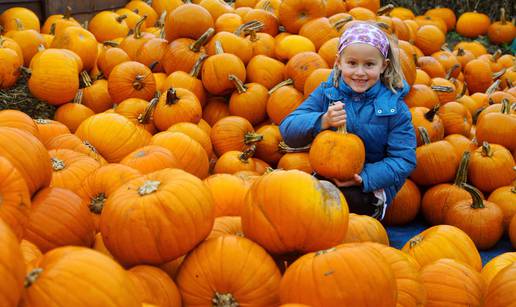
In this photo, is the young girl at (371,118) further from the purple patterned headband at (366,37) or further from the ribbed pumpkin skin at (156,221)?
the ribbed pumpkin skin at (156,221)

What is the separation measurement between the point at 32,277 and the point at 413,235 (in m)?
2.96

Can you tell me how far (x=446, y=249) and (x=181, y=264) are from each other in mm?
1242

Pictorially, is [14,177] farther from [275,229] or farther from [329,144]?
[329,144]

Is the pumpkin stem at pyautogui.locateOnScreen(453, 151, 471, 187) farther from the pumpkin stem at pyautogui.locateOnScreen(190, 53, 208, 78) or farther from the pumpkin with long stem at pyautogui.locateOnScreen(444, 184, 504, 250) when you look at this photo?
the pumpkin stem at pyautogui.locateOnScreen(190, 53, 208, 78)

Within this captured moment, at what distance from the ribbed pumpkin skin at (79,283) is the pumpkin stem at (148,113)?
2.59m

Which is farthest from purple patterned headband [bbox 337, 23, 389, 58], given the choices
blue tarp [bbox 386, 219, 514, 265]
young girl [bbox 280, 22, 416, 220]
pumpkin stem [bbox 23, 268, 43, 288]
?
pumpkin stem [bbox 23, 268, 43, 288]

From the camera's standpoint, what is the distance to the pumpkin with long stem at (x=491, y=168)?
3.93 m

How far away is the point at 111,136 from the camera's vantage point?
3449 millimetres

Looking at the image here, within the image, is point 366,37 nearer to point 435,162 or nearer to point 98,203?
point 435,162

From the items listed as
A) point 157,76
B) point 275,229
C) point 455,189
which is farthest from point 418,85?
point 275,229

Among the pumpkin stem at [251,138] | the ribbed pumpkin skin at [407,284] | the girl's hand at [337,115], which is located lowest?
the pumpkin stem at [251,138]

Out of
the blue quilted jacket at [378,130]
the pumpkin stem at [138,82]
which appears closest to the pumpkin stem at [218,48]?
the pumpkin stem at [138,82]

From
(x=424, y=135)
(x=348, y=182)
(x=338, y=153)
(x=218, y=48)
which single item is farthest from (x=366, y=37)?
(x=218, y=48)

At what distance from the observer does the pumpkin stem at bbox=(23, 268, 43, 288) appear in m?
1.32
